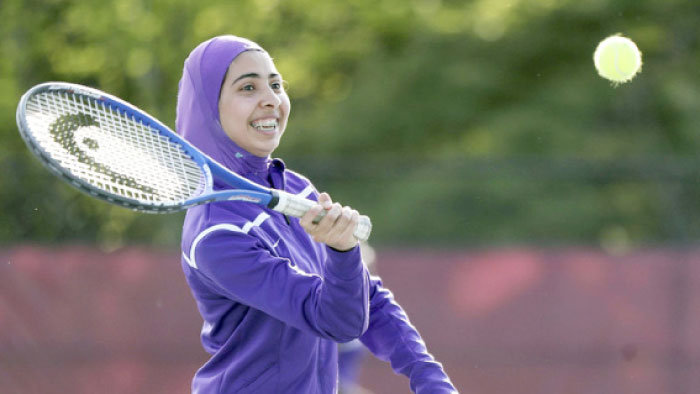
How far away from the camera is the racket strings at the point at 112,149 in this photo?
3000mm

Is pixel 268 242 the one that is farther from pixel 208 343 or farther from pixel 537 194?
pixel 537 194

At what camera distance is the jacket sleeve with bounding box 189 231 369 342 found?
2.80 m

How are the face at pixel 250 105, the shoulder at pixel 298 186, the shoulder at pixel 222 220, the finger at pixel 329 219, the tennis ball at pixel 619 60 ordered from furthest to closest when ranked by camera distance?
1. the tennis ball at pixel 619 60
2. the shoulder at pixel 298 186
3. the face at pixel 250 105
4. the shoulder at pixel 222 220
5. the finger at pixel 329 219

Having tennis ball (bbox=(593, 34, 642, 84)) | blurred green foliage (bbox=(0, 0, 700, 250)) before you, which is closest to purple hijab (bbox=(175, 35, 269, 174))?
tennis ball (bbox=(593, 34, 642, 84))

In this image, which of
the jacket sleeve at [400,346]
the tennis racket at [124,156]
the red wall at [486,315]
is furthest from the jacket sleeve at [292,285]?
the red wall at [486,315]

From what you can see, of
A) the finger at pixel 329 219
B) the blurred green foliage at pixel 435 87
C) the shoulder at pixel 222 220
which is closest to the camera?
the finger at pixel 329 219

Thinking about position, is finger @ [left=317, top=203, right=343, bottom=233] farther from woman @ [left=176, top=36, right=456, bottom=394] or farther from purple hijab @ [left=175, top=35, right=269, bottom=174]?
purple hijab @ [left=175, top=35, right=269, bottom=174]

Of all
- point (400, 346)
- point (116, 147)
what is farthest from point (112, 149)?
point (400, 346)

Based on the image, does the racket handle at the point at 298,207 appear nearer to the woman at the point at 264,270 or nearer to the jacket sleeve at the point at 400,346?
the woman at the point at 264,270

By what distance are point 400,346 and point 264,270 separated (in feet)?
2.04

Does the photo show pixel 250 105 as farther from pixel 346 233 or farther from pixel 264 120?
pixel 346 233

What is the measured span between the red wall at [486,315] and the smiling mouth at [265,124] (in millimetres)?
4956

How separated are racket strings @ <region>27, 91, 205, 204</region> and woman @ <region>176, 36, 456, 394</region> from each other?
12 cm

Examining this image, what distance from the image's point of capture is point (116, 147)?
3.14m
